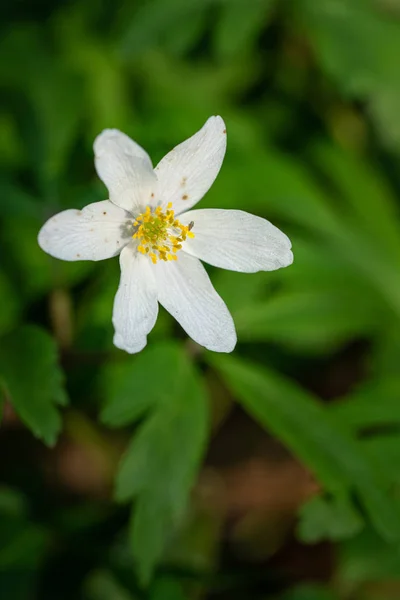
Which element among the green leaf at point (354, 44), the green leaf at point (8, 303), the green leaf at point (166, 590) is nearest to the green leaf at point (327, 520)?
the green leaf at point (166, 590)

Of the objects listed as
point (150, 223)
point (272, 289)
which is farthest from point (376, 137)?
point (150, 223)

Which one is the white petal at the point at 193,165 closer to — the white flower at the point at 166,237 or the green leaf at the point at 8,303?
the white flower at the point at 166,237

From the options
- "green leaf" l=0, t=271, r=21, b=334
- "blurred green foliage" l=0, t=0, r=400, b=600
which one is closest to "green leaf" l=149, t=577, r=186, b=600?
"blurred green foliage" l=0, t=0, r=400, b=600

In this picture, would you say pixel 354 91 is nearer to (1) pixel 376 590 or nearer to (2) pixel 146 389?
(2) pixel 146 389

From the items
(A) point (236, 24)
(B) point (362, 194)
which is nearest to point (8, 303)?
(A) point (236, 24)

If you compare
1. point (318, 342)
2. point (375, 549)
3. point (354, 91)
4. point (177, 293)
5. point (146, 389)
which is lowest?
point (375, 549)

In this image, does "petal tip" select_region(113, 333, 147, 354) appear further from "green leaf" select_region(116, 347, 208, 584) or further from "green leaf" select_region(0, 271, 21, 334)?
"green leaf" select_region(0, 271, 21, 334)
